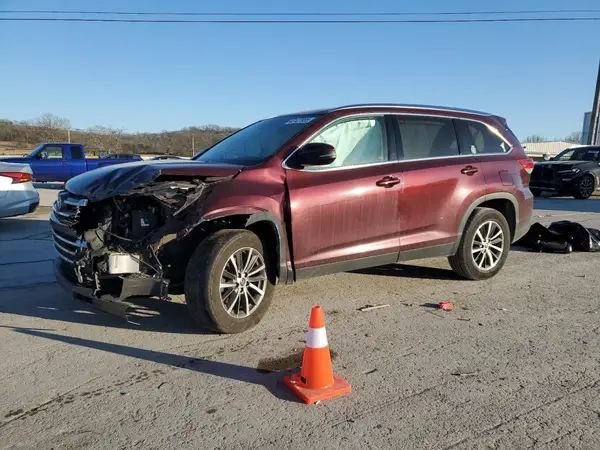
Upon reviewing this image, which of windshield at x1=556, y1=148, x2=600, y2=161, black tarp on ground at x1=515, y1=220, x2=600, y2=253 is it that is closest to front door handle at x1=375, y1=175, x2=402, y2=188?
black tarp on ground at x1=515, y1=220, x2=600, y2=253

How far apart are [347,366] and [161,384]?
4.33 feet

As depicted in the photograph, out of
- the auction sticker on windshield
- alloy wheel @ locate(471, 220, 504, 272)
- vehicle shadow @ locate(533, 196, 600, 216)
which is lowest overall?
vehicle shadow @ locate(533, 196, 600, 216)

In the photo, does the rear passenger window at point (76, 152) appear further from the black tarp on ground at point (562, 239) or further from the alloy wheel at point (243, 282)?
the alloy wheel at point (243, 282)

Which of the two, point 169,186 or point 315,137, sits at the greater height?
point 315,137

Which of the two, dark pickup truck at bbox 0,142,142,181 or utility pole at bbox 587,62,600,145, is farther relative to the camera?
utility pole at bbox 587,62,600,145

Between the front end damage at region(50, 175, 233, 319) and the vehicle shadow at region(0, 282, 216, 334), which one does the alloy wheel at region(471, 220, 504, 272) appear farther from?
the vehicle shadow at region(0, 282, 216, 334)

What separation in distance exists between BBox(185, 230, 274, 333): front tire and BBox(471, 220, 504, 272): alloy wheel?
2782 mm

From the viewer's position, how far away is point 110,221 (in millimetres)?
4277

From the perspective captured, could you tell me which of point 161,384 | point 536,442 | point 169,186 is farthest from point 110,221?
point 536,442

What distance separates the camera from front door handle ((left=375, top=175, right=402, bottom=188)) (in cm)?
505

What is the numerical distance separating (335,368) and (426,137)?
3050mm

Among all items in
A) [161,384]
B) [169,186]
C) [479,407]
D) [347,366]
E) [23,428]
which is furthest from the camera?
[169,186]

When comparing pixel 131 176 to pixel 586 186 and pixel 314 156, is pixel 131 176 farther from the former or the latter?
pixel 586 186

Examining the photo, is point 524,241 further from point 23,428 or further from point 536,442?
point 23,428
